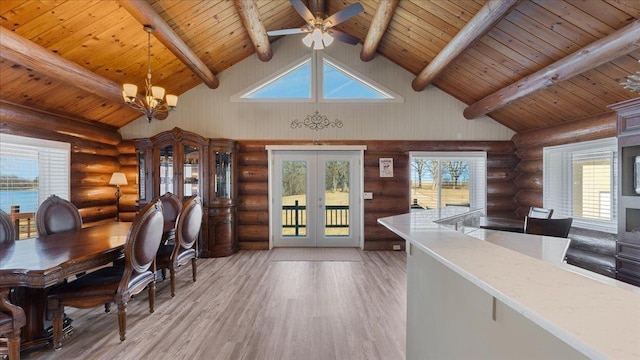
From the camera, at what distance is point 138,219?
8.86 feet

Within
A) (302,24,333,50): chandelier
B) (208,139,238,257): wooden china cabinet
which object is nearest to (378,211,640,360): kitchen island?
(302,24,333,50): chandelier

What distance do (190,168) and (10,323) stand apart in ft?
11.9

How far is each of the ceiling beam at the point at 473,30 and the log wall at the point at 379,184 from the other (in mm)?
1628

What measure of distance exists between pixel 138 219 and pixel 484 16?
13.5 ft

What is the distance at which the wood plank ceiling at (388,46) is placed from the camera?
305cm

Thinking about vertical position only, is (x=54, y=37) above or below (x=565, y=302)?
above

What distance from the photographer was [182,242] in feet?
12.3

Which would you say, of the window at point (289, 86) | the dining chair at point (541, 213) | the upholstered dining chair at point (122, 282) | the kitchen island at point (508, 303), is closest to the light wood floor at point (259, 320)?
the upholstered dining chair at point (122, 282)

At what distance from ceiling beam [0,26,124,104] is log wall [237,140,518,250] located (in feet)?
7.70

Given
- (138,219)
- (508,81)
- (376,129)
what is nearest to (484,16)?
(508,81)

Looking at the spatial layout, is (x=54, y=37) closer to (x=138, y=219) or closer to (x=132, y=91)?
(x=132, y=91)

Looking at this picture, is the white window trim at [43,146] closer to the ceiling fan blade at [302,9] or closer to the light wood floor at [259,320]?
the light wood floor at [259,320]

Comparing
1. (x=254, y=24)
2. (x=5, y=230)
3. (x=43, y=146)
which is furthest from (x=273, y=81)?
(x=5, y=230)

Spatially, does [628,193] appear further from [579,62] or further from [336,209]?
[336,209]
